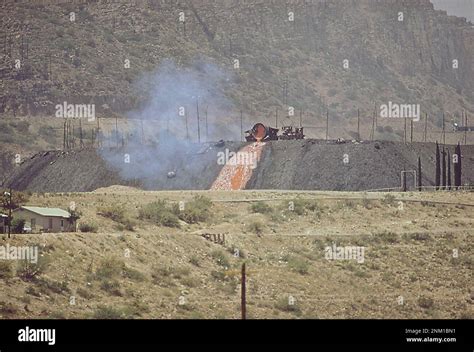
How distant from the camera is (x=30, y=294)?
47.6 meters

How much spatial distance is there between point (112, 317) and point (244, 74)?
11611 centimetres

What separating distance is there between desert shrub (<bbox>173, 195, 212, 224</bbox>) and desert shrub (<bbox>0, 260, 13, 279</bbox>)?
19851 millimetres

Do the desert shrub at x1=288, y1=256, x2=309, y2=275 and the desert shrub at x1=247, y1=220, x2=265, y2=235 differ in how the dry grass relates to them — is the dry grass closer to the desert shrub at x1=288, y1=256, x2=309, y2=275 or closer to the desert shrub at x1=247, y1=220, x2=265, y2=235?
the desert shrub at x1=288, y1=256, x2=309, y2=275

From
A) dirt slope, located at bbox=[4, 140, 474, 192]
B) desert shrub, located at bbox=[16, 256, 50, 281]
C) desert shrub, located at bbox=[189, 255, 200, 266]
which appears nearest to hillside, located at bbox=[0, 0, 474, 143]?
dirt slope, located at bbox=[4, 140, 474, 192]

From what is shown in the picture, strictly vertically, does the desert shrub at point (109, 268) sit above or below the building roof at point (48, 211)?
below

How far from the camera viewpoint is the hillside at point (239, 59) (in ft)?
464

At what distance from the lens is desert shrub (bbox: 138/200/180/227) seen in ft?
218

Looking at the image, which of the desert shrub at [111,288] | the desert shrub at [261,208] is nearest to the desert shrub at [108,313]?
the desert shrub at [111,288]

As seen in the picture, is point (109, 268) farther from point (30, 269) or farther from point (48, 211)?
point (48, 211)

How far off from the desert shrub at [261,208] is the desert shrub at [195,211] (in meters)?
2.20

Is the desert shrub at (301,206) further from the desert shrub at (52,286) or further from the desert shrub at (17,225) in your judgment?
the desert shrub at (52,286)

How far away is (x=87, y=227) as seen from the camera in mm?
59938

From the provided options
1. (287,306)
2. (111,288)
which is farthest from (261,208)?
(111,288)
